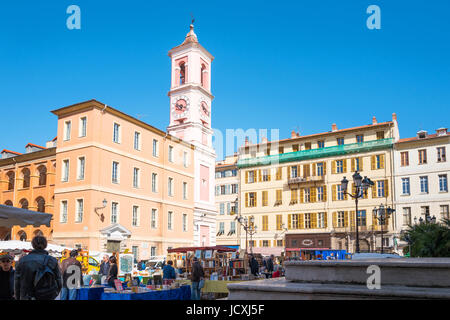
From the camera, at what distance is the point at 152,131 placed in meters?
33.8

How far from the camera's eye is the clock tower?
39094mm

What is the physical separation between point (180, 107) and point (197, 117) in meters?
1.95

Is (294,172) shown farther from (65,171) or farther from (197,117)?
(65,171)

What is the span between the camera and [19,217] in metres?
9.59

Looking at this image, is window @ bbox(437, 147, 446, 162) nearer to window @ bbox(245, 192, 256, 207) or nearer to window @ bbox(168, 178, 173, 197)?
window @ bbox(245, 192, 256, 207)

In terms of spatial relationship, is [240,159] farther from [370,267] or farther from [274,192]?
[370,267]

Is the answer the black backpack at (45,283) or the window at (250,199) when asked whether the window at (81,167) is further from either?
→ the window at (250,199)

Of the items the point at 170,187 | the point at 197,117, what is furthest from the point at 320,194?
the point at 170,187

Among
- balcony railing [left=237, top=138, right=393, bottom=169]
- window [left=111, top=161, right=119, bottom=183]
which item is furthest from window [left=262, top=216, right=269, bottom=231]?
window [left=111, top=161, right=119, bottom=183]

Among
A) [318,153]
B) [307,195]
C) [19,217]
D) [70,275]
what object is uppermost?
[318,153]

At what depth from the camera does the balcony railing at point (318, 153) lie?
44.0m

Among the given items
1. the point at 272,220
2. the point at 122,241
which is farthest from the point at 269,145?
the point at 122,241

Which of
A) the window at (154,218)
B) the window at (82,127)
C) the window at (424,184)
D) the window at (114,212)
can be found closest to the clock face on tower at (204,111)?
the window at (154,218)

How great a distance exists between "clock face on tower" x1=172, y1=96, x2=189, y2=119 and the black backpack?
115 ft
